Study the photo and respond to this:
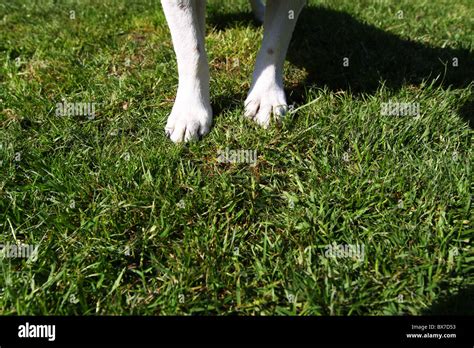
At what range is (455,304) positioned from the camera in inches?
76.4

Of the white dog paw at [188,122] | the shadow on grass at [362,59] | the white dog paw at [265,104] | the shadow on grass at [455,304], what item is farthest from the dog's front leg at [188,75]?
the shadow on grass at [455,304]

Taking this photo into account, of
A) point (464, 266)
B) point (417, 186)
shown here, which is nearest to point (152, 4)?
point (417, 186)

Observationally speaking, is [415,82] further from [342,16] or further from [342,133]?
[342,16]

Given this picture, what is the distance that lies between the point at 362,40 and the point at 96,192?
9.70 ft

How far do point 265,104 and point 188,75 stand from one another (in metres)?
0.53

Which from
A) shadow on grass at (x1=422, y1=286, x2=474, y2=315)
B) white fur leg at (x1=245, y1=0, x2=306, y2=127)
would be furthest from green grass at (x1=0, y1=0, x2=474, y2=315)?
white fur leg at (x1=245, y1=0, x2=306, y2=127)

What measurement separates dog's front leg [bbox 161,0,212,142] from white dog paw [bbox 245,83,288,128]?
28cm

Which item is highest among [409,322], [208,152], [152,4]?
[152,4]

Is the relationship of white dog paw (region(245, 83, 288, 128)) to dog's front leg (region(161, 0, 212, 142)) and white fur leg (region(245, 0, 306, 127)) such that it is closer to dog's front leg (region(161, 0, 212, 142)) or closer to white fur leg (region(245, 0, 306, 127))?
white fur leg (region(245, 0, 306, 127))

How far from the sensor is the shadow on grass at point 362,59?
351 cm

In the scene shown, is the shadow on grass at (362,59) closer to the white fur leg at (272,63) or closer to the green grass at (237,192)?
Answer: the green grass at (237,192)

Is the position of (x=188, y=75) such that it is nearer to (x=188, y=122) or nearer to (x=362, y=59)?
(x=188, y=122)

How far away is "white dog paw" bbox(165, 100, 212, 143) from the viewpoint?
111 inches

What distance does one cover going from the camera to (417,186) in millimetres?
2479
